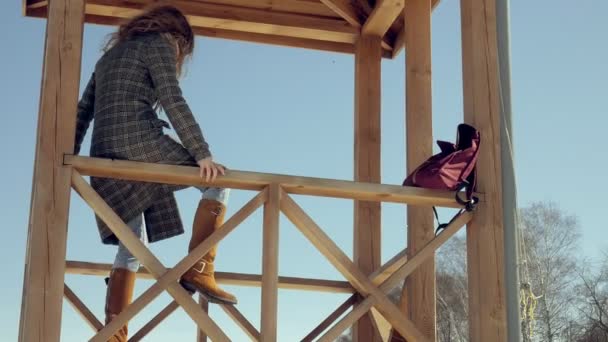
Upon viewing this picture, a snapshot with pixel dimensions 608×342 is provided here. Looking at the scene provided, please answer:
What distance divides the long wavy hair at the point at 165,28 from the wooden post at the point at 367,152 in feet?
7.98

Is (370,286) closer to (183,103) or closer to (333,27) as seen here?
(183,103)

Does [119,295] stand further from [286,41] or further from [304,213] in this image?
[286,41]

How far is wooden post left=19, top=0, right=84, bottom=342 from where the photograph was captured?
4641mm

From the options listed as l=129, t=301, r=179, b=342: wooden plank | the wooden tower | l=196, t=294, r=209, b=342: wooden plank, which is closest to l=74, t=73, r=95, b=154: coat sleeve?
the wooden tower

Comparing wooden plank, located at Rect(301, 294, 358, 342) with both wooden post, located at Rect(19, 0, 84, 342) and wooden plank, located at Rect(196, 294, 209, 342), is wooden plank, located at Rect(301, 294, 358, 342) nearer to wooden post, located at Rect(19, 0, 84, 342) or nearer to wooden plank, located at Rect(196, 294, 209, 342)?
wooden plank, located at Rect(196, 294, 209, 342)

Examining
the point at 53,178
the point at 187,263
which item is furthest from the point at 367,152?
the point at 53,178

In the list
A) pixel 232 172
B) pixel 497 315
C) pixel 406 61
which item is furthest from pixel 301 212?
pixel 406 61

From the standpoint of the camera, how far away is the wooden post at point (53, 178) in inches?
183

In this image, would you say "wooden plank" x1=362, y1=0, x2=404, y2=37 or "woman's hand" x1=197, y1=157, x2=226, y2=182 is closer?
"woman's hand" x1=197, y1=157, x2=226, y2=182

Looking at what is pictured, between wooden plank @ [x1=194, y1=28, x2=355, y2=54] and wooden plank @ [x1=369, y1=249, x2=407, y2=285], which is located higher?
wooden plank @ [x1=194, y1=28, x2=355, y2=54]

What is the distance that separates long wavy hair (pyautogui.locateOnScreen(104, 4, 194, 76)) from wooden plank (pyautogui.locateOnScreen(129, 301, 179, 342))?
5.69 ft

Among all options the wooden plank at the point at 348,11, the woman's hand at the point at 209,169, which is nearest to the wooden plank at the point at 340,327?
the woman's hand at the point at 209,169

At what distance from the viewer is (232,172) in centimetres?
499

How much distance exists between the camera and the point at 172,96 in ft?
16.6
